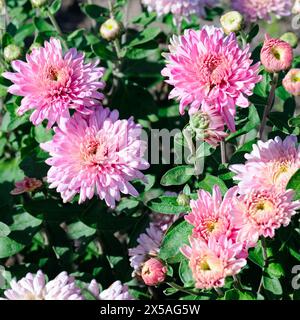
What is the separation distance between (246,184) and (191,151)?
0.23 m

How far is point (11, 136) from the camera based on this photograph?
2.62 metres

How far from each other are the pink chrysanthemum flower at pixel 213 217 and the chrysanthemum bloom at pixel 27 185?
0.65 metres

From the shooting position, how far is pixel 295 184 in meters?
1.65

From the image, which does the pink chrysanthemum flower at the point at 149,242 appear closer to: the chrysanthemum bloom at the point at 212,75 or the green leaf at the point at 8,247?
the green leaf at the point at 8,247

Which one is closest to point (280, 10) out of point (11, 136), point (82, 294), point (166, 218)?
point (166, 218)

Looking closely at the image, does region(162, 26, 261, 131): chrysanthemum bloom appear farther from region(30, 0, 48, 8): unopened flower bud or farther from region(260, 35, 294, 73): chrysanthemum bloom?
region(30, 0, 48, 8): unopened flower bud

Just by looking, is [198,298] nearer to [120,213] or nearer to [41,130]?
[120,213]

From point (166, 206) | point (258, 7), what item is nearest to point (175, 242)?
point (166, 206)

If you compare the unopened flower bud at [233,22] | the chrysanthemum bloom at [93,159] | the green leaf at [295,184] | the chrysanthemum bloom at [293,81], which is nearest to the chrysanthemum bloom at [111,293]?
the chrysanthemum bloom at [93,159]

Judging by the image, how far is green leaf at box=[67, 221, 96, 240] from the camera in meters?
2.22

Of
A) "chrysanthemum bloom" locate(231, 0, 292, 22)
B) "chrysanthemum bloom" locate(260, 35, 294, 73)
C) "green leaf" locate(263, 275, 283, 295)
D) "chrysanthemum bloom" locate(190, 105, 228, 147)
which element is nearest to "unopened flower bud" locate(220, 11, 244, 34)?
"chrysanthemum bloom" locate(260, 35, 294, 73)

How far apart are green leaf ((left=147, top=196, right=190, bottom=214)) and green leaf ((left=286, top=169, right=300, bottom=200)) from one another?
1.18 ft

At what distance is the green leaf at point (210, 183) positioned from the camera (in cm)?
185

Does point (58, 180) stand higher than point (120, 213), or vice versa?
point (58, 180)
